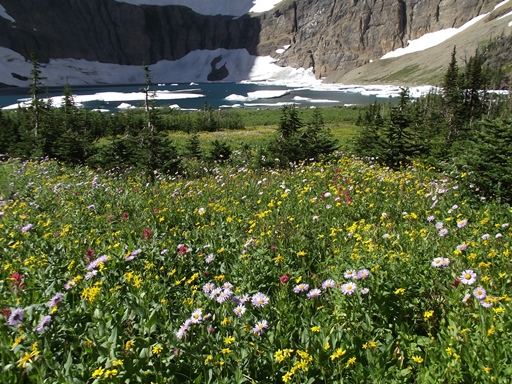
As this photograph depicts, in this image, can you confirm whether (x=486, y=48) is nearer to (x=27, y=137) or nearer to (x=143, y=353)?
(x=27, y=137)

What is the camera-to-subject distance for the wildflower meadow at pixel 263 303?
97.0 inches

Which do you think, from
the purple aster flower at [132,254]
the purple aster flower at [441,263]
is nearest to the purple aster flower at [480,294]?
the purple aster flower at [441,263]

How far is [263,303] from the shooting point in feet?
9.75

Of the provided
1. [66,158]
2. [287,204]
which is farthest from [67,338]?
[66,158]

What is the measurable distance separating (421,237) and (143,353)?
3366 mm

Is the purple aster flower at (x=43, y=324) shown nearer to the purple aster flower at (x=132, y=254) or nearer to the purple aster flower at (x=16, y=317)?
the purple aster flower at (x=16, y=317)

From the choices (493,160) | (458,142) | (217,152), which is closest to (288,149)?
(217,152)

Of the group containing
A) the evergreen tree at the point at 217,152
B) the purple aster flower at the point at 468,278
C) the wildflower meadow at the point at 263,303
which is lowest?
the evergreen tree at the point at 217,152

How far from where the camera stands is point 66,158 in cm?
2233

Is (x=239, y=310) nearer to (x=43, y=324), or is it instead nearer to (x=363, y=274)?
(x=363, y=274)

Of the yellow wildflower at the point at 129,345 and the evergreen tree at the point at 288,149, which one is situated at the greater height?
the yellow wildflower at the point at 129,345

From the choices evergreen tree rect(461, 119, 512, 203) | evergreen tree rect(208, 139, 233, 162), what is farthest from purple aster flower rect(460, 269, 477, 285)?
evergreen tree rect(208, 139, 233, 162)

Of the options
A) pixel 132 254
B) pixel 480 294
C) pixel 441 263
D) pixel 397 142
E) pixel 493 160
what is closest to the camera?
pixel 480 294

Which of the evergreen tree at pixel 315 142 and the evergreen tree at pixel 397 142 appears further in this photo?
the evergreen tree at pixel 315 142
